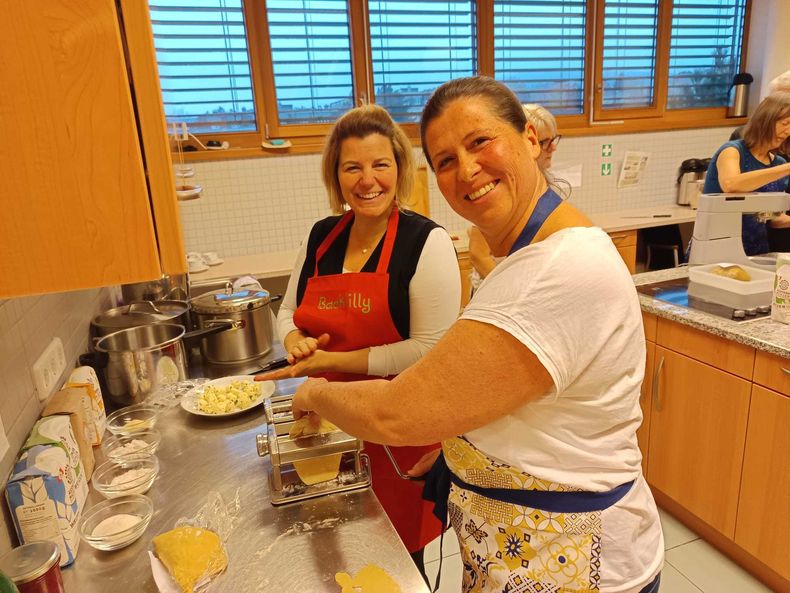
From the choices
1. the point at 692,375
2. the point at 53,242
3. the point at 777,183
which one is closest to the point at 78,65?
the point at 53,242

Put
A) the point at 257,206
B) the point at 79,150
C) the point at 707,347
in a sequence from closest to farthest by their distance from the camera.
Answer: the point at 79,150
the point at 707,347
the point at 257,206

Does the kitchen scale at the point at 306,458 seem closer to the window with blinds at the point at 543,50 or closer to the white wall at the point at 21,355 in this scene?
the white wall at the point at 21,355

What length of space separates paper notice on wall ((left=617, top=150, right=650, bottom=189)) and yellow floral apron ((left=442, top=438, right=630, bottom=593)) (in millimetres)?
3920

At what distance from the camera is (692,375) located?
2070 millimetres

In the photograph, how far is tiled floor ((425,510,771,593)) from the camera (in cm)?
196

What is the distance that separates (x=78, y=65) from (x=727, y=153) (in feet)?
9.86

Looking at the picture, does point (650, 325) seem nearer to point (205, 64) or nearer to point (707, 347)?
point (707, 347)

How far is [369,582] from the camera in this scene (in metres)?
0.87

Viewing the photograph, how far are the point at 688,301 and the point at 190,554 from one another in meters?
2.01

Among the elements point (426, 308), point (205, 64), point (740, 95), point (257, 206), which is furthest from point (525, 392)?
point (740, 95)

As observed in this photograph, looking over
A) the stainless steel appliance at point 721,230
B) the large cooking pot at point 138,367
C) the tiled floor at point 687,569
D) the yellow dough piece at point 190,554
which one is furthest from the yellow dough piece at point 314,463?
the stainless steel appliance at point 721,230

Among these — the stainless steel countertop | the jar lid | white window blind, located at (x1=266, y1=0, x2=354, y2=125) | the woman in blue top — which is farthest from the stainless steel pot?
the woman in blue top

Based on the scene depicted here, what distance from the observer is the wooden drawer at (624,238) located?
3.73m

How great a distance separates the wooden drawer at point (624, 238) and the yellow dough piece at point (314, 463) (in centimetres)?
315
